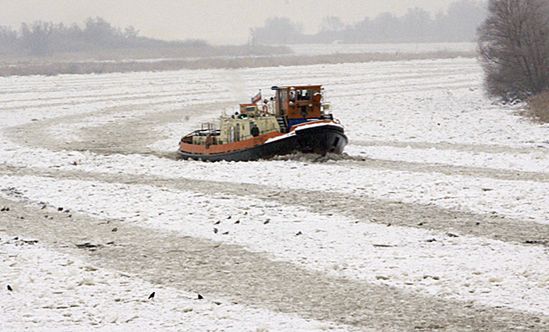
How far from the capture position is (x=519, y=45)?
51.9 meters

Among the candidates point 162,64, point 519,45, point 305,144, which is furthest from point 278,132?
point 162,64

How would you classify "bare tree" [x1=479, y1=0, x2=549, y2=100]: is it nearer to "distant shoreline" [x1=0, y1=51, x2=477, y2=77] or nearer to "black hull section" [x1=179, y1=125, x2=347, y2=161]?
"black hull section" [x1=179, y1=125, x2=347, y2=161]

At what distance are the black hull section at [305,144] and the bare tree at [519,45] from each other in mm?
28486

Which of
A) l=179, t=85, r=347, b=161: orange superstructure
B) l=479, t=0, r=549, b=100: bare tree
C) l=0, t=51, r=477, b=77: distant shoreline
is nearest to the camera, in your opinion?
l=179, t=85, r=347, b=161: orange superstructure

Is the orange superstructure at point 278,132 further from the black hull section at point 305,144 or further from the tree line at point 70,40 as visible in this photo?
the tree line at point 70,40

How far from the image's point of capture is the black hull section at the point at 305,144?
27.3 metres

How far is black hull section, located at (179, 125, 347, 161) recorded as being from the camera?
89.6 feet

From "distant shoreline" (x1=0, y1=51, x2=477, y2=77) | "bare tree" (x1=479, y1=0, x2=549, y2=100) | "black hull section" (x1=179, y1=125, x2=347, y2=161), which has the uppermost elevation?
"bare tree" (x1=479, y1=0, x2=549, y2=100)

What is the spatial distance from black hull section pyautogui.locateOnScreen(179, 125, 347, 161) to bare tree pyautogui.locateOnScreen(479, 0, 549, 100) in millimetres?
28486

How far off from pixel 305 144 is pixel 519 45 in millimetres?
30376

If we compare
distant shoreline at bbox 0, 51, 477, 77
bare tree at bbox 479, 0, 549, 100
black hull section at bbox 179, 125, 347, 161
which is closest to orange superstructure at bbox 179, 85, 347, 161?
black hull section at bbox 179, 125, 347, 161

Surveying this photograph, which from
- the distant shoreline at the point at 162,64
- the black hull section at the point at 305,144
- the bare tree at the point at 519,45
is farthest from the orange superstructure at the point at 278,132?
the distant shoreline at the point at 162,64

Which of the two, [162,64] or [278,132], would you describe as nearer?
[278,132]

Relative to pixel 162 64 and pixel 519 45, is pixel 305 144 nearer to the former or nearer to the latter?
pixel 519 45
